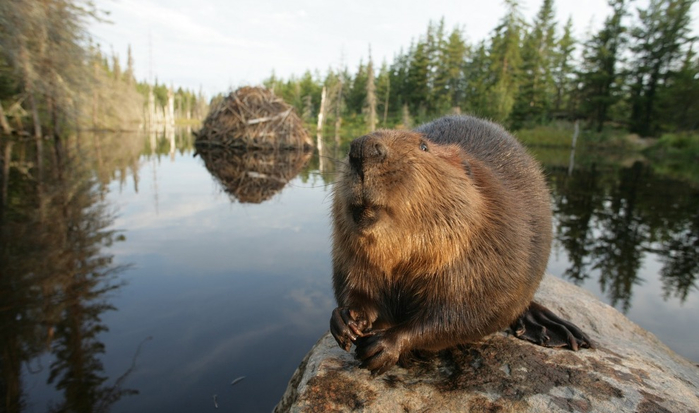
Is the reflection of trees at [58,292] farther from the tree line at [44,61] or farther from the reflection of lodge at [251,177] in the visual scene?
the tree line at [44,61]

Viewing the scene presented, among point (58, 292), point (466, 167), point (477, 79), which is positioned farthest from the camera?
point (477, 79)

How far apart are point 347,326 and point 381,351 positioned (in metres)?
0.19

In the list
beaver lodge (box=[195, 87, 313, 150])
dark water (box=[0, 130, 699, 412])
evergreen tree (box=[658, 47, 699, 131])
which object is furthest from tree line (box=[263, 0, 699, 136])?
dark water (box=[0, 130, 699, 412])

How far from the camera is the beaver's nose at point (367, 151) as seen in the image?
1.46 m

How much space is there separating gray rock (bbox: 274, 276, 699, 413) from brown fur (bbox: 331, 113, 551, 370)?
8.5 inches

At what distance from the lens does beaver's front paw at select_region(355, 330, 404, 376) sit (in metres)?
1.70

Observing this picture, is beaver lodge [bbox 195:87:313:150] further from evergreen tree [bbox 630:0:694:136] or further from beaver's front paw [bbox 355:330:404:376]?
evergreen tree [bbox 630:0:694:136]

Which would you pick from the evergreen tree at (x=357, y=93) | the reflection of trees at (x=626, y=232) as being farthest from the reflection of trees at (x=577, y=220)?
the evergreen tree at (x=357, y=93)

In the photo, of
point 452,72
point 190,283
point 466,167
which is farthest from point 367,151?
point 452,72

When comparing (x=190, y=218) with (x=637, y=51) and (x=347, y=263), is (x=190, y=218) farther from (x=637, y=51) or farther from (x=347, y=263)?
(x=637, y=51)

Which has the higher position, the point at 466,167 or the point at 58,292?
the point at 466,167

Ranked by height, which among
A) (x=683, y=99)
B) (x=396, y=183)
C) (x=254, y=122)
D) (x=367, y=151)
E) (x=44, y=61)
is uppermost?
(x=683, y=99)

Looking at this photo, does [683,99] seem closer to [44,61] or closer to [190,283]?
[190,283]

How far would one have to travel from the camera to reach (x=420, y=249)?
171 cm
